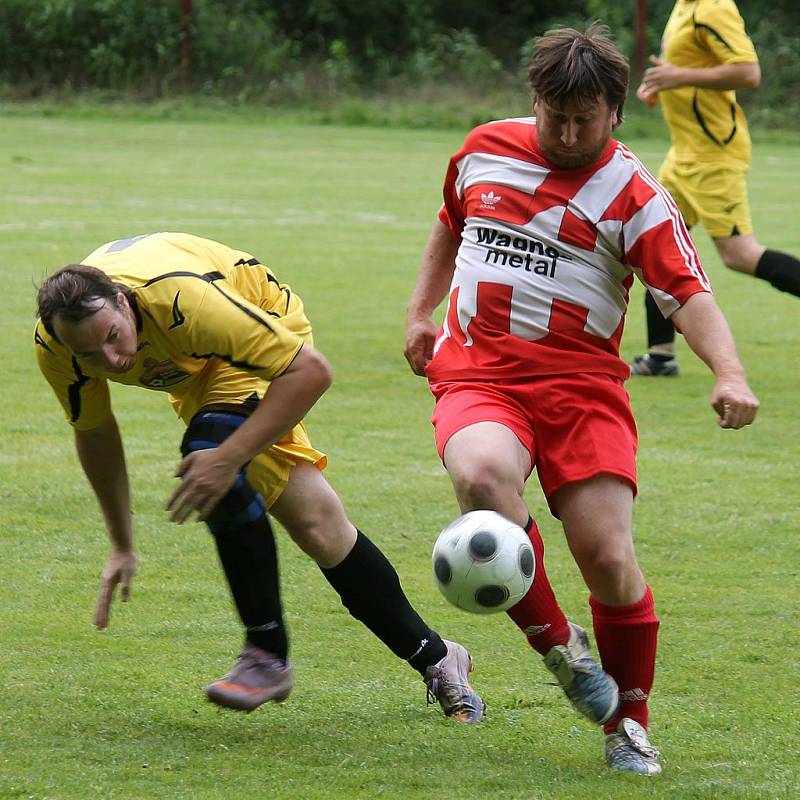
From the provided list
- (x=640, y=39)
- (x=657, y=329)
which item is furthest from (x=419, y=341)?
(x=640, y=39)

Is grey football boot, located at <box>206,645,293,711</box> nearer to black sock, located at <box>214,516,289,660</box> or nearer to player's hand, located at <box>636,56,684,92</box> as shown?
black sock, located at <box>214,516,289,660</box>

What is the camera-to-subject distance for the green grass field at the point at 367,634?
388 centimetres

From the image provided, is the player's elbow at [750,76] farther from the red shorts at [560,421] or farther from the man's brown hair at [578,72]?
the red shorts at [560,421]

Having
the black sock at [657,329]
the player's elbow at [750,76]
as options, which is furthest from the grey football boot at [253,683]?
the player's elbow at [750,76]

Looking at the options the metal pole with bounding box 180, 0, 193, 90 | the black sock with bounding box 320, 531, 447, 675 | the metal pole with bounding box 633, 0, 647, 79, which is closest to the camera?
the black sock with bounding box 320, 531, 447, 675

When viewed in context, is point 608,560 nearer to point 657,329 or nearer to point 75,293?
point 75,293

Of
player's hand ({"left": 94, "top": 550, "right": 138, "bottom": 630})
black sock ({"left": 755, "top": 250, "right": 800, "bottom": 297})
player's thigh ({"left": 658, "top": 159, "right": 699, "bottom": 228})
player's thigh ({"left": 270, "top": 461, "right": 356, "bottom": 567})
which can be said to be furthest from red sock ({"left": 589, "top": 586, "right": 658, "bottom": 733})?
player's thigh ({"left": 658, "top": 159, "right": 699, "bottom": 228})

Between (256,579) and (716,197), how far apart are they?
555 cm

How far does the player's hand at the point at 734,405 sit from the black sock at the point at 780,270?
5279 mm

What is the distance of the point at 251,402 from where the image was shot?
13.9ft

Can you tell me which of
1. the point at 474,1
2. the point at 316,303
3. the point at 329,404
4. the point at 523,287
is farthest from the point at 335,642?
the point at 474,1

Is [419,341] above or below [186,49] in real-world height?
above

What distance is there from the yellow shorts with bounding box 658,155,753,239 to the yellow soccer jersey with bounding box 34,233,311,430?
509 centimetres

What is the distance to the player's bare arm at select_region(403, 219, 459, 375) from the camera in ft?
15.2
